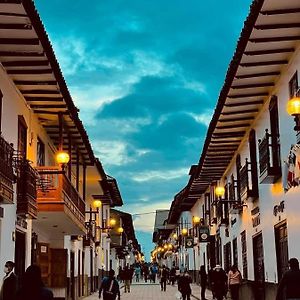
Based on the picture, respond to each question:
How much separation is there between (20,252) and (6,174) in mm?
5996

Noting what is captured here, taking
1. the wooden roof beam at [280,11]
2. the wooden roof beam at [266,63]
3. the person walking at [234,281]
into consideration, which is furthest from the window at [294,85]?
the person walking at [234,281]

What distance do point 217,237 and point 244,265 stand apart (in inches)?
Result: 385

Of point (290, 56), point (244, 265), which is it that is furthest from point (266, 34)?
point (244, 265)

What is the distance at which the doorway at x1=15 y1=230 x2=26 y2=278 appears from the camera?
A: 786 inches

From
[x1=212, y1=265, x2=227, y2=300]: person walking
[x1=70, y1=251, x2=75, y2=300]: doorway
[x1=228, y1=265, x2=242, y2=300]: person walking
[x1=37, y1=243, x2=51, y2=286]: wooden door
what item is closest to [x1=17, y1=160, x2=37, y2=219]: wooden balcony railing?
[x1=37, y1=243, x2=51, y2=286]: wooden door

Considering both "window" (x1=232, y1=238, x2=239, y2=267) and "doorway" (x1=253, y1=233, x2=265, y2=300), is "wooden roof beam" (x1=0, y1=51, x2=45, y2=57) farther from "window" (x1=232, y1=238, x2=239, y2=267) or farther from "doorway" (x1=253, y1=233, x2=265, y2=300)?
"window" (x1=232, y1=238, x2=239, y2=267)

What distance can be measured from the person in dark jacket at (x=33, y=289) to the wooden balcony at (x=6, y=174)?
5.94m

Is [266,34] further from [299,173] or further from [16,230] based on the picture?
[16,230]

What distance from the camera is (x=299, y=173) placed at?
49.4 feet

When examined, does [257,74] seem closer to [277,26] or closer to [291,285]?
[277,26]

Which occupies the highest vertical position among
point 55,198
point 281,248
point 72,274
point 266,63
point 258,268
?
point 266,63

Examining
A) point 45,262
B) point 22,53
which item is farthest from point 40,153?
point 22,53

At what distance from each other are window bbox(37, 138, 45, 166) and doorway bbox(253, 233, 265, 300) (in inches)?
307

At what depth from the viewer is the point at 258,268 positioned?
2327 centimetres
